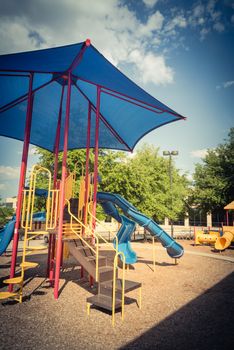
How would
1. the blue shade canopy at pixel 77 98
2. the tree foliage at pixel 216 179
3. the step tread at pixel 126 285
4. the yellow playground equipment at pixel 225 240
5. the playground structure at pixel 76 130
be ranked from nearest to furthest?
the step tread at pixel 126 285 < the playground structure at pixel 76 130 < the blue shade canopy at pixel 77 98 < the yellow playground equipment at pixel 225 240 < the tree foliage at pixel 216 179

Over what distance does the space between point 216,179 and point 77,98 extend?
28.1 m

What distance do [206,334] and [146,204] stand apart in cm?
1539

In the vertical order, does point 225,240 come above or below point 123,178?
below

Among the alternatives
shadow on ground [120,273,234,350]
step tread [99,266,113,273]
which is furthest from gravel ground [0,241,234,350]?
step tread [99,266,113,273]

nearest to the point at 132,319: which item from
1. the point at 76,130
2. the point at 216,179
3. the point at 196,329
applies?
the point at 196,329

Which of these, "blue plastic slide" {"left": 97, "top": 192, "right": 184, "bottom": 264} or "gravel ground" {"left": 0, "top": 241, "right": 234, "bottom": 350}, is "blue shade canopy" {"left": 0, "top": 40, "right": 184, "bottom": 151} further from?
"gravel ground" {"left": 0, "top": 241, "right": 234, "bottom": 350}

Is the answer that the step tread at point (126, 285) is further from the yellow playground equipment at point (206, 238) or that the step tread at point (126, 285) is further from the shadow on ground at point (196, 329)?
the yellow playground equipment at point (206, 238)

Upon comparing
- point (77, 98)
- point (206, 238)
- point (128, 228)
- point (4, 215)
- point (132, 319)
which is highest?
point (77, 98)

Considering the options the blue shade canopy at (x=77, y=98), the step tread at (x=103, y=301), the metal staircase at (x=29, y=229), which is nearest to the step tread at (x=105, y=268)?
the step tread at (x=103, y=301)

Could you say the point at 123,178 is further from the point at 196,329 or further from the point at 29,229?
the point at 196,329

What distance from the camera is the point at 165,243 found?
36.4ft

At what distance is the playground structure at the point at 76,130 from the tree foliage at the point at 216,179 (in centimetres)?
2315

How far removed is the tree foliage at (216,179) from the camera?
31.5 m

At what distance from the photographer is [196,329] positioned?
15.3ft
